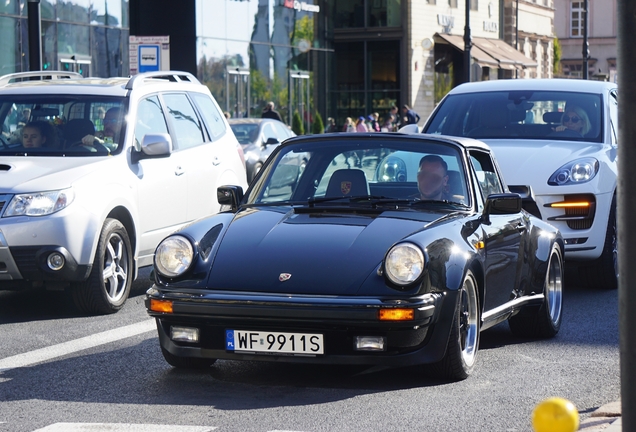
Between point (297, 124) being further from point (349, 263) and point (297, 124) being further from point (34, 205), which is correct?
point (349, 263)

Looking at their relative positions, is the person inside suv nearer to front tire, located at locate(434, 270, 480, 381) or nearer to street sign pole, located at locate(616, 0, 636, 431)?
front tire, located at locate(434, 270, 480, 381)

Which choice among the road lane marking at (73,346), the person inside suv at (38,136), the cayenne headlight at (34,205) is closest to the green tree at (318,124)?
the person inside suv at (38,136)

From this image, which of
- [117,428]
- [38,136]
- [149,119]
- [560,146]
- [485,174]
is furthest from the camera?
[560,146]

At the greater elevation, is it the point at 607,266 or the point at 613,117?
the point at 613,117

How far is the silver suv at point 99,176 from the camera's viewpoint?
28.9 ft

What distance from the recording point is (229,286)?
6242mm

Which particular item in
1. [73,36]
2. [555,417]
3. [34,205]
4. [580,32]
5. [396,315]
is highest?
[580,32]

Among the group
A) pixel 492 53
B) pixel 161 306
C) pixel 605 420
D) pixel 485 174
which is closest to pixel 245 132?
pixel 485 174

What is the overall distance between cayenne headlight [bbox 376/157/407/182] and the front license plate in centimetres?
155

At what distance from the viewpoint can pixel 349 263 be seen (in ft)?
20.5

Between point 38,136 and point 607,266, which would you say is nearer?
point 38,136

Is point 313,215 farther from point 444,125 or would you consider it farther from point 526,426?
point 444,125

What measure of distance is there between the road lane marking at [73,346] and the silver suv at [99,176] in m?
0.71

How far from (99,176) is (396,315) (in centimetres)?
389
